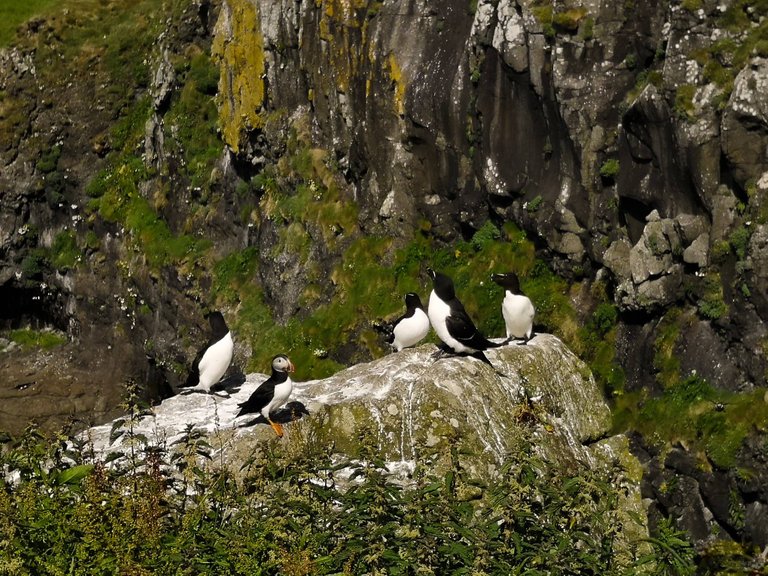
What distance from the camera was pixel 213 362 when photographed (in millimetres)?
17219

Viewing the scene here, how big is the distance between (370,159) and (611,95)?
723cm

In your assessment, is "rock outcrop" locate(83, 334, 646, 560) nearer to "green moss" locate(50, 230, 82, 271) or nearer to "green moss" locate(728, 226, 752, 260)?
"green moss" locate(728, 226, 752, 260)

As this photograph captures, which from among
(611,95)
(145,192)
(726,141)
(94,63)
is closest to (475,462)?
(726,141)

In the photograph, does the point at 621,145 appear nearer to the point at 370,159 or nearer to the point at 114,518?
the point at 370,159

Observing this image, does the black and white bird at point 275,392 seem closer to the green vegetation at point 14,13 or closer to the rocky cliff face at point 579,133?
the rocky cliff face at point 579,133

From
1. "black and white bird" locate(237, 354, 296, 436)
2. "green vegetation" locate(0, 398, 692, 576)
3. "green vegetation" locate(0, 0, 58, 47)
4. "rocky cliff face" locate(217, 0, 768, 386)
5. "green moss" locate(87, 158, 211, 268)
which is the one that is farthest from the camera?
"green vegetation" locate(0, 0, 58, 47)

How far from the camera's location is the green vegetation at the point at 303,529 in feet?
24.0

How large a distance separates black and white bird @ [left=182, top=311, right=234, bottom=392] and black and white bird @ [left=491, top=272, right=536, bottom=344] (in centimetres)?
496

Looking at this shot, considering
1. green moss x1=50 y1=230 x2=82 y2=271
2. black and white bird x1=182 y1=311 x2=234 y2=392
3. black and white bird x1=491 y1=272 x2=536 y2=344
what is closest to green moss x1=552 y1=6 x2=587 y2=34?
black and white bird x1=491 y1=272 x2=536 y2=344

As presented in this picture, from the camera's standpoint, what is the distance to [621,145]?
20.2 meters

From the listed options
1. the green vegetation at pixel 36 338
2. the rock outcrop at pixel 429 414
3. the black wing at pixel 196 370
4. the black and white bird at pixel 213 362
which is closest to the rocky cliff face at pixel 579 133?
the rock outcrop at pixel 429 414

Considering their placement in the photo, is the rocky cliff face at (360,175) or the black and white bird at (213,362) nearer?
the black and white bird at (213,362)

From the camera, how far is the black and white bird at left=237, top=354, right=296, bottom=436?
15219 mm

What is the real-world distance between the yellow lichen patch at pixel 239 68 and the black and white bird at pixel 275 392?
15874 mm
